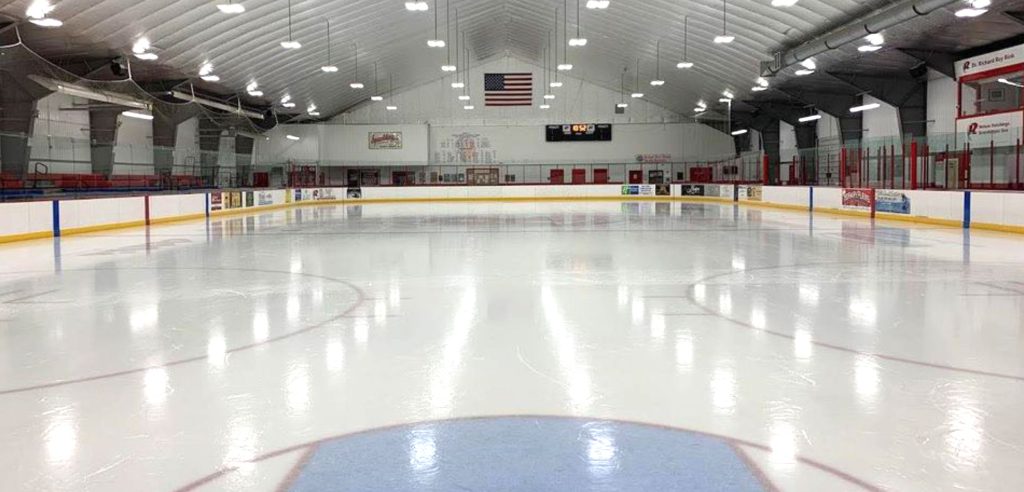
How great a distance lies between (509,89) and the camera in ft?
158

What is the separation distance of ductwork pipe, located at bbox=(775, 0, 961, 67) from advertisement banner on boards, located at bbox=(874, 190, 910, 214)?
5090 mm

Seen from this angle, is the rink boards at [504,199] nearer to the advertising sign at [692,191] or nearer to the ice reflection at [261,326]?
the advertising sign at [692,191]

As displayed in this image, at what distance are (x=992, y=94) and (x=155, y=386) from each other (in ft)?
92.8

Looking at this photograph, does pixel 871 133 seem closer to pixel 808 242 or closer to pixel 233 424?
pixel 808 242

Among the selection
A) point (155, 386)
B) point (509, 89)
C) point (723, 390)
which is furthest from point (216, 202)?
point (723, 390)

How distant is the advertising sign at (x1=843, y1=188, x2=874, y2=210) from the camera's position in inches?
1030

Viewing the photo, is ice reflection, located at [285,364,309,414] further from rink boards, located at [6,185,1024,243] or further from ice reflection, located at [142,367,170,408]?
rink boards, located at [6,185,1024,243]

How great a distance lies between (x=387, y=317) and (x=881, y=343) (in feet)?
15.2

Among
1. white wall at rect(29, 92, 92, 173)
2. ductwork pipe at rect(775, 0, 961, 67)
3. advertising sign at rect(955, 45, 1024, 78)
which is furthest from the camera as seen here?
advertising sign at rect(955, 45, 1024, 78)

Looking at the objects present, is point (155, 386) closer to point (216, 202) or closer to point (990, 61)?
point (216, 202)

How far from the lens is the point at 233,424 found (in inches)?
173

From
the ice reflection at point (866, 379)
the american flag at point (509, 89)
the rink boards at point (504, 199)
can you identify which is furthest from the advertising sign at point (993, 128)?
the american flag at point (509, 89)

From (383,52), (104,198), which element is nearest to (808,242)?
(104,198)

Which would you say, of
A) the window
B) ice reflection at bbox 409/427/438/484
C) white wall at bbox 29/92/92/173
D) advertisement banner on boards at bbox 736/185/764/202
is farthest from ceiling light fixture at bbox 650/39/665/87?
ice reflection at bbox 409/427/438/484
